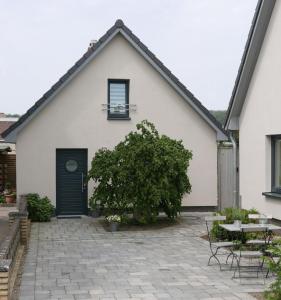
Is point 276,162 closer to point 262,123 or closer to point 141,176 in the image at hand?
point 262,123

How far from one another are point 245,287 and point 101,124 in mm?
10732

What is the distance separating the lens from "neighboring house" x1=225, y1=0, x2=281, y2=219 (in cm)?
1317

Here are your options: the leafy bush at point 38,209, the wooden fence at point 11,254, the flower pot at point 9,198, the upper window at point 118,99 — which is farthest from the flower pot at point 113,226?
the flower pot at point 9,198

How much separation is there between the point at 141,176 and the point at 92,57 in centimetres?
496

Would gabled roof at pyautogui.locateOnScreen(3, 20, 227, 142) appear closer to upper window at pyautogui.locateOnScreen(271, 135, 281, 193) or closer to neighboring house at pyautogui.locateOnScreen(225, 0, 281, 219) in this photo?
neighboring house at pyautogui.locateOnScreen(225, 0, 281, 219)

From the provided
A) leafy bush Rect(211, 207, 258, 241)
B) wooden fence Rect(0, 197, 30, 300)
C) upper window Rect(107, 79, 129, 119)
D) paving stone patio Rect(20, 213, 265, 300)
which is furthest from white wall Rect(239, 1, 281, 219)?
wooden fence Rect(0, 197, 30, 300)

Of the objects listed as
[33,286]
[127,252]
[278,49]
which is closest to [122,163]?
[127,252]

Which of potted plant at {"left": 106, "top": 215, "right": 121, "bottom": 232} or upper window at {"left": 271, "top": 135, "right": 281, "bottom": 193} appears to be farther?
potted plant at {"left": 106, "top": 215, "right": 121, "bottom": 232}

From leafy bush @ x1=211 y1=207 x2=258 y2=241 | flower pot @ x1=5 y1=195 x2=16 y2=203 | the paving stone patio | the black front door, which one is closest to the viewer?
the paving stone patio

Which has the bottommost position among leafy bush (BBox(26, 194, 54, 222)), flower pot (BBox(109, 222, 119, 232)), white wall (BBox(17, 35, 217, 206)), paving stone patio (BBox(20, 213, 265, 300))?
paving stone patio (BBox(20, 213, 265, 300))

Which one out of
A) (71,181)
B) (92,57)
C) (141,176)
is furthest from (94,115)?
(141,176)

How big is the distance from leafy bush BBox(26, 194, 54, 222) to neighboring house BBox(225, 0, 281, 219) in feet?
20.0

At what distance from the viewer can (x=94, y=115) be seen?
1827 cm

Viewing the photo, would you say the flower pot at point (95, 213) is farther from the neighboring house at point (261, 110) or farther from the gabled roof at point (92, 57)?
the neighboring house at point (261, 110)
